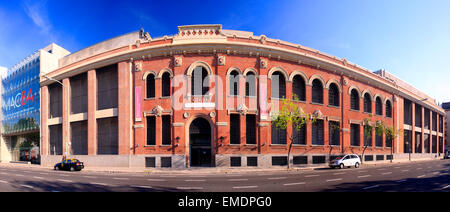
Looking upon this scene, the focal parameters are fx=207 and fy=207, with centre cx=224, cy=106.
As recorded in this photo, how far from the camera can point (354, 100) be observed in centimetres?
3397

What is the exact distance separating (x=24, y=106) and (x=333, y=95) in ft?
183

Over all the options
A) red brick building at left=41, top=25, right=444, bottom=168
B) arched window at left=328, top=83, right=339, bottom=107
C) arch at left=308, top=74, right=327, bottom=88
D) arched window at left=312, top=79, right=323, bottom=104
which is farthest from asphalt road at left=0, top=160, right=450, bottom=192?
arched window at left=328, top=83, right=339, bottom=107

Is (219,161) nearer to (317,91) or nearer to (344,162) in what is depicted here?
(344,162)

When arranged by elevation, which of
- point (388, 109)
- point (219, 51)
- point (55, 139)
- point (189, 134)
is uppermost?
point (219, 51)

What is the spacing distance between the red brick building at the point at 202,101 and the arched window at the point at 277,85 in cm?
13

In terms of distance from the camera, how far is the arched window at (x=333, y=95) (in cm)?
3139

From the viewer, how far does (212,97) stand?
82.3 feet

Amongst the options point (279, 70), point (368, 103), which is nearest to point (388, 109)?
point (368, 103)

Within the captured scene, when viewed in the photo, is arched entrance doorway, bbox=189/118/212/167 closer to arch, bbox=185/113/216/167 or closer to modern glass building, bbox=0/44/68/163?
arch, bbox=185/113/216/167

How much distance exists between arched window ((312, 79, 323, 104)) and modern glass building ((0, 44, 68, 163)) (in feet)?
147

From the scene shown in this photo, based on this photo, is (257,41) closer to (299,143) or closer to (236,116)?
(236,116)

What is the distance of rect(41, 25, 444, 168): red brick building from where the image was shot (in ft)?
82.6

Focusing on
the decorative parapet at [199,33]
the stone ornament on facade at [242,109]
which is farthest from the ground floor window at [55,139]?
the stone ornament on facade at [242,109]
